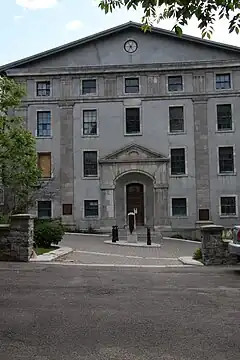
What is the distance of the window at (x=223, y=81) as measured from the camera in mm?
34125

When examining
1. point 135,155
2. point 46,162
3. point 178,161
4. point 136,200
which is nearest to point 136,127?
point 135,155

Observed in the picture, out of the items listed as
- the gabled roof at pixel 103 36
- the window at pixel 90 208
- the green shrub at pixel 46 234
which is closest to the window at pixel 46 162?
the window at pixel 90 208

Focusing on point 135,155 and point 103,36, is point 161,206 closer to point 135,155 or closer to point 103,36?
point 135,155

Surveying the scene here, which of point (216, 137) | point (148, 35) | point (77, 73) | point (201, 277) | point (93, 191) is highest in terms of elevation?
point (148, 35)

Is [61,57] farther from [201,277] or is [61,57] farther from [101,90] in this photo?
[201,277]

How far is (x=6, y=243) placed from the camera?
13914mm

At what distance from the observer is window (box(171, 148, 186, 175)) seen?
33.8 meters

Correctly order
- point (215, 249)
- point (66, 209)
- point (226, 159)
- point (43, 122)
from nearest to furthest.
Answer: point (215, 249), point (226, 159), point (66, 209), point (43, 122)

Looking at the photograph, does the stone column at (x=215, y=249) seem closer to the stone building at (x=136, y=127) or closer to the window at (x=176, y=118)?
the stone building at (x=136, y=127)

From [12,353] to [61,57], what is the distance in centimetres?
3268

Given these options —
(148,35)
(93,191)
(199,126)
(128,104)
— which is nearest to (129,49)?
(148,35)

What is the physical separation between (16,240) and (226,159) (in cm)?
2278

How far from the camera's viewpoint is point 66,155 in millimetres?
34406

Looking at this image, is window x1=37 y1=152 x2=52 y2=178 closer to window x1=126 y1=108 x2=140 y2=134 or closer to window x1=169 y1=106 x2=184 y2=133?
window x1=126 y1=108 x2=140 y2=134
